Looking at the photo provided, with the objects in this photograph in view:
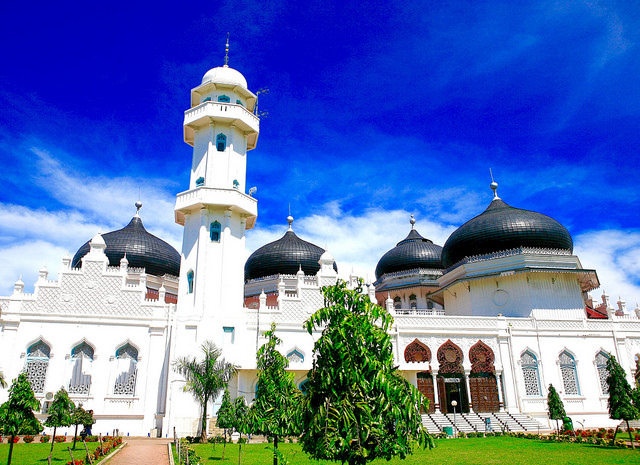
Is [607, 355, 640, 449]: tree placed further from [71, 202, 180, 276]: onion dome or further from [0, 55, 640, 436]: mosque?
[71, 202, 180, 276]: onion dome

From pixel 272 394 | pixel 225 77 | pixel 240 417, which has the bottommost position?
pixel 240 417

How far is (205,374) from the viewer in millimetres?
18734

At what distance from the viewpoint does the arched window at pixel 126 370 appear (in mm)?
20938

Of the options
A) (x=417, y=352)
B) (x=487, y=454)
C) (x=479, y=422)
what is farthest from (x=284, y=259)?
(x=487, y=454)

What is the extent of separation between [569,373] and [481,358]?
16.4ft

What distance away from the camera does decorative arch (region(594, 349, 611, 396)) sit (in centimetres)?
2509

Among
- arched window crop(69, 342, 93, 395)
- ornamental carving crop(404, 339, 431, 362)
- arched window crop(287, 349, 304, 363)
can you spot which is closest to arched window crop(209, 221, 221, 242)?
arched window crop(287, 349, 304, 363)

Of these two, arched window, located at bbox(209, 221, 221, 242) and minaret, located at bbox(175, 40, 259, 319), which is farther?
arched window, located at bbox(209, 221, 221, 242)

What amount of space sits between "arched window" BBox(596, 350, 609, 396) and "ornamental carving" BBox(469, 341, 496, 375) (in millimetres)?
6101

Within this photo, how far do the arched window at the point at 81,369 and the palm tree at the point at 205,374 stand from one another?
152 inches

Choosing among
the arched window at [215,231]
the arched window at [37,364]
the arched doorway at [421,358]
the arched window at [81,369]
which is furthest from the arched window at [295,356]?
the arched window at [37,364]

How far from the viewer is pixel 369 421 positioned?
639 cm

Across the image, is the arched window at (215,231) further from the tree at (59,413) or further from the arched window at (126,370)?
the tree at (59,413)

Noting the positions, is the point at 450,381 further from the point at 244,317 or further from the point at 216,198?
the point at 216,198
